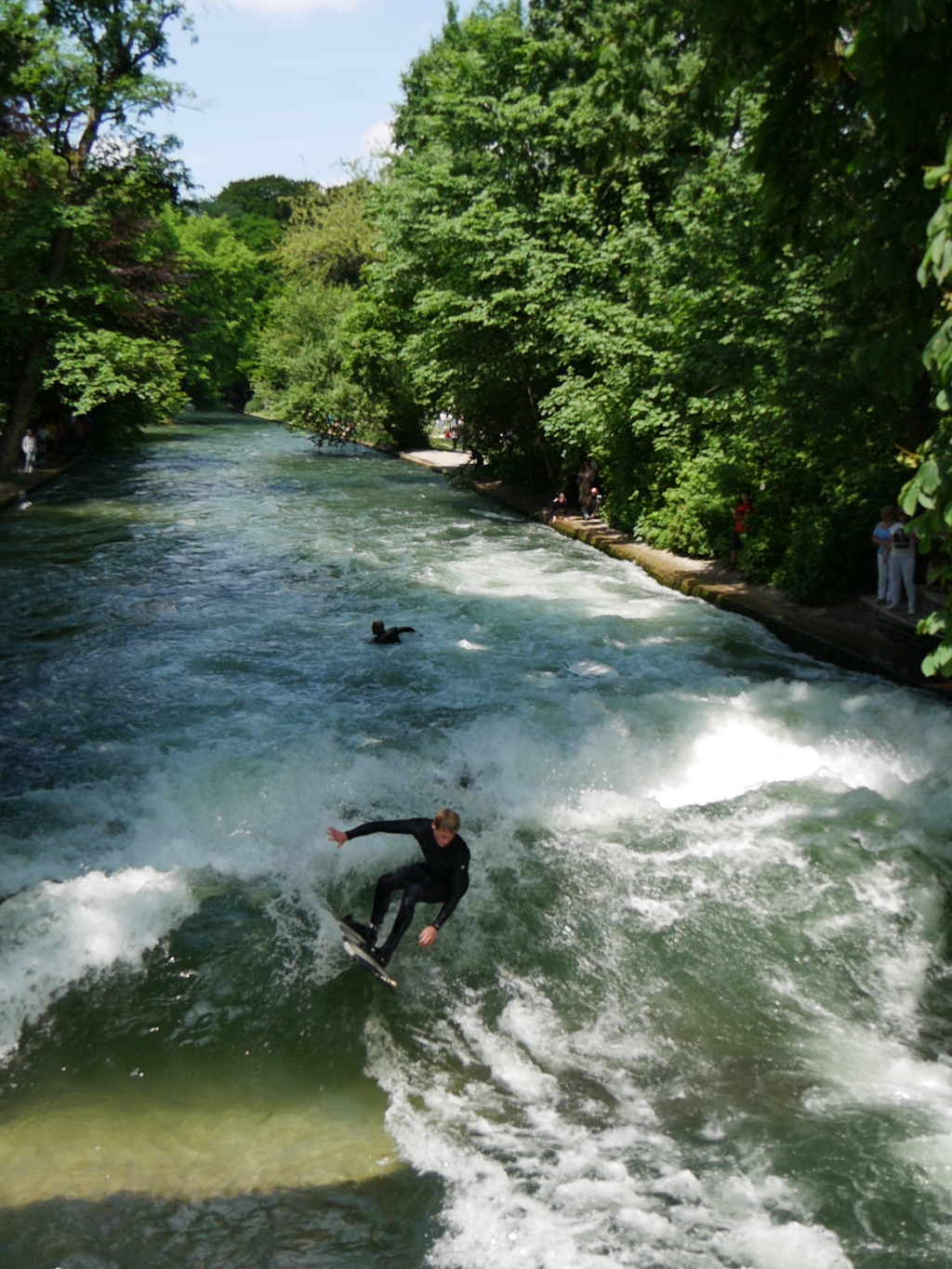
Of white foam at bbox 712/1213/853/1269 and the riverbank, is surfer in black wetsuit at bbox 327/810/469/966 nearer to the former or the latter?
white foam at bbox 712/1213/853/1269

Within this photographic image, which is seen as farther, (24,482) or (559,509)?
(24,482)

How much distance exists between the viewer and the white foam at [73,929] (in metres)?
6.89

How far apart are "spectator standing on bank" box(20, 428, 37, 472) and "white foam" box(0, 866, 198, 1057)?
2463 cm

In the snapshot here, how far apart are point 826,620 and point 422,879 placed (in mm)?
9273

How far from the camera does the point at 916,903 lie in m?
8.13

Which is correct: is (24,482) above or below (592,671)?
above

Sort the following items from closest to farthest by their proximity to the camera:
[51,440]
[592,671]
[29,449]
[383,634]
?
[592,671]
[383,634]
[29,449]
[51,440]

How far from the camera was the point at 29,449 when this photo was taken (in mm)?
29641

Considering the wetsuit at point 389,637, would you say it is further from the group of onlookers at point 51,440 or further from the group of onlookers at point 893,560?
the group of onlookers at point 51,440

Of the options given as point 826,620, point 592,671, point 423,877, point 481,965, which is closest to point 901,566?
point 826,620

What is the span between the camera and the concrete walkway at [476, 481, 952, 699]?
13008 mm

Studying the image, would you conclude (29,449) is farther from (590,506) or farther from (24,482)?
(590,506)

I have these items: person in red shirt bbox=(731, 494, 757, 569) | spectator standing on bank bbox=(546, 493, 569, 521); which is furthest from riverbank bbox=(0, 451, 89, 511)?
person in red shirt bbox=(731, 494, 757, 569)

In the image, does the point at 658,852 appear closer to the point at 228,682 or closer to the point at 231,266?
the point at 228,682
